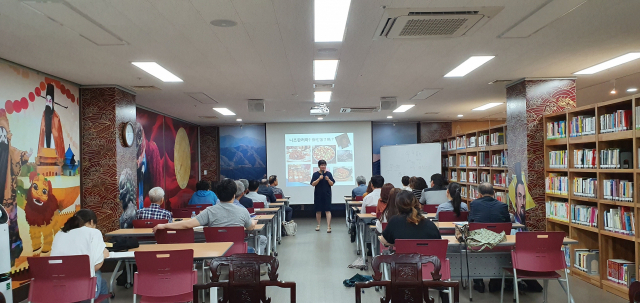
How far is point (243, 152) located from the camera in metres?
13.7

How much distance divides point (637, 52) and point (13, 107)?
24.9 feet

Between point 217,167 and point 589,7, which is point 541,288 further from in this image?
point 217,167

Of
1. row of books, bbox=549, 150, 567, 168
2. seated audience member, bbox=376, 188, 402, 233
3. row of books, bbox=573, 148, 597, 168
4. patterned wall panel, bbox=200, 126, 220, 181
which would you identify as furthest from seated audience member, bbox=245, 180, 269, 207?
patterned wall panel, bbox=200, 126, 220, 181

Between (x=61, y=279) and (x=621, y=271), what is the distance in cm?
568

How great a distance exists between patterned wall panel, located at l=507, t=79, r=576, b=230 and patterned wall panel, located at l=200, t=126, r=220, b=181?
942 centimetres

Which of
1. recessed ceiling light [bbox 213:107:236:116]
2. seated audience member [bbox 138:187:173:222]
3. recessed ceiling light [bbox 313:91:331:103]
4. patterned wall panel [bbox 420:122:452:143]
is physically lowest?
seated audience member [bbox 138:187:173:222]

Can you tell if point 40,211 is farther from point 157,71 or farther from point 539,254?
point 539,254

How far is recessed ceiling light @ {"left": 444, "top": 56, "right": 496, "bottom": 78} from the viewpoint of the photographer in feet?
18.0

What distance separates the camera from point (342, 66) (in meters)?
5.72

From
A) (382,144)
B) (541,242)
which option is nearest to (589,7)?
(541,242)

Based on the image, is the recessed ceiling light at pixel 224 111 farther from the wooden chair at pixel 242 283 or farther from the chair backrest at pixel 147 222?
the wooden chair at pixel 242 283

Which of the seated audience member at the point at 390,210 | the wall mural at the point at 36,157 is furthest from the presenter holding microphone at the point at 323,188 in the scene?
the wall mural at the point at 36,157

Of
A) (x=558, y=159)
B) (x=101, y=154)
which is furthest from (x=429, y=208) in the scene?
(x=101, y=154)

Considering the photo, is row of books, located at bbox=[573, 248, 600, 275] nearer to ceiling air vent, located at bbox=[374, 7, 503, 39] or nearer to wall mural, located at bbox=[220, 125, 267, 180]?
ceiling air vent, located at bbox=[374, 7, 503, 39]
